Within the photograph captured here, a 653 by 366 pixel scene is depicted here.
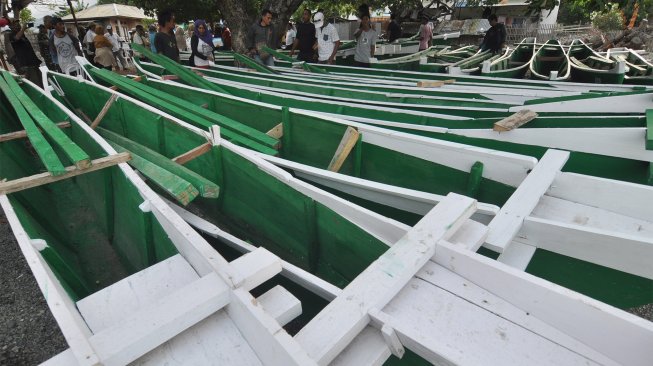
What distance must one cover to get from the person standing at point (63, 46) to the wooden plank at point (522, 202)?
9.51m

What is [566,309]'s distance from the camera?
1.12 metres

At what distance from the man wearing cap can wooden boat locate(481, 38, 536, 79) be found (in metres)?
3.11

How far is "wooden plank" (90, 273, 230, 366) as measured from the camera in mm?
1067

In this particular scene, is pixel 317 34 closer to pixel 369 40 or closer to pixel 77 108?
pixel 369 40

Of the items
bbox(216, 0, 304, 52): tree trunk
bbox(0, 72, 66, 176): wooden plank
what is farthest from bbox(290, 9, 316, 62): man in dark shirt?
bbox(0, 72, 66, 176): wooden plank

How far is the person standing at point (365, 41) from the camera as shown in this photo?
7774mm

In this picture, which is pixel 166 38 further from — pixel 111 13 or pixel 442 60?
pixel 111 13

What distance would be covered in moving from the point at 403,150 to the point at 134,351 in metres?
2.25

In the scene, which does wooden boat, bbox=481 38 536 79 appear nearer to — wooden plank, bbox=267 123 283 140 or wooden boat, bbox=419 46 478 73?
wooden boat, bbox=419 46 478 73

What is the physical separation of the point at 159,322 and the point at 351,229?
1183 millimetres

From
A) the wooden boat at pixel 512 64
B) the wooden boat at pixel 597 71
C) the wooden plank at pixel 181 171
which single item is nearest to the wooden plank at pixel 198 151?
the wooden plank at pixel 181 171

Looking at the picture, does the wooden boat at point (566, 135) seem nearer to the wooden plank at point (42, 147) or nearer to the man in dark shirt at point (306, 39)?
the wooden plank at point (42, 147)

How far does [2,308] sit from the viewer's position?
2.87 m

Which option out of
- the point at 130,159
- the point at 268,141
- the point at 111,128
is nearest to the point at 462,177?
the point at 268,141
